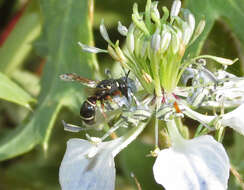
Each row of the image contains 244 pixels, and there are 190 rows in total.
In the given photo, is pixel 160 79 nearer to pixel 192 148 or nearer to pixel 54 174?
pixel 192 148

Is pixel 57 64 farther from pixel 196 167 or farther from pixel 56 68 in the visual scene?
pixel 196 167

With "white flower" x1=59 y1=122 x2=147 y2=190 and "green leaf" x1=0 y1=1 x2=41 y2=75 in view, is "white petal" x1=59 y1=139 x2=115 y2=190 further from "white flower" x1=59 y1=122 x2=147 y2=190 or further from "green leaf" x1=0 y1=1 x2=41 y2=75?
"green leaf" x1=0 y1=1 x2=41 y2=75

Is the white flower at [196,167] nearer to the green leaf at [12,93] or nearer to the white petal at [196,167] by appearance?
the white petal at [196,167]

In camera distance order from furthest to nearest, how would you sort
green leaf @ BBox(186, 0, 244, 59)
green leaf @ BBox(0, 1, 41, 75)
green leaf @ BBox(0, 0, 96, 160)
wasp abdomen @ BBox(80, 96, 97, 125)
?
green leaf @ BBox(0, 1, 41, 75)
green leaf @ BBox(0, 0, 96, 160)
green leaf @ BBox(186, 0, 244, 59)
wasp abdomen @ BBox(80, 96, 97, 125)

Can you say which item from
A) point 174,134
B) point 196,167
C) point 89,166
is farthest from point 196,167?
point 89,166

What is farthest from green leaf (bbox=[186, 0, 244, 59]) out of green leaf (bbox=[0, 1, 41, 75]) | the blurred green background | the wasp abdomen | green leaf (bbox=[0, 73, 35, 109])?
green leaf (bbox=[0, 1, 41, 75])

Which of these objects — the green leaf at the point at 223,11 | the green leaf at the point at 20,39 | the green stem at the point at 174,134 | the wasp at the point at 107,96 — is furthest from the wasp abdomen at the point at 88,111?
the green leaf at the point at 20,39
